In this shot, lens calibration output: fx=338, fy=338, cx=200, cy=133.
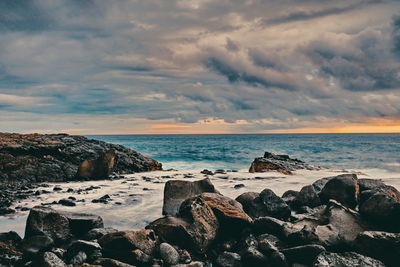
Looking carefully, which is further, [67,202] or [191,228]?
[67,202]

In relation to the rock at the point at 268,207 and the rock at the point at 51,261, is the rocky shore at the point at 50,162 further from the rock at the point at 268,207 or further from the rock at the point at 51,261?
the rock at the point at 268,207

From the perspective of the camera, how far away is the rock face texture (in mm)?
10758

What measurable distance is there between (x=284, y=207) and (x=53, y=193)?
582cm

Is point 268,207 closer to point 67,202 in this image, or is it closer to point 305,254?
point 305,254

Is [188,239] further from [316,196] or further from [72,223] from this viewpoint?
[316,196]

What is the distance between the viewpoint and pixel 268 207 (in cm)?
586

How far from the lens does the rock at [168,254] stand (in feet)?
13.9

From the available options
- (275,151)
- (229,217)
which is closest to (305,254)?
(229,217)

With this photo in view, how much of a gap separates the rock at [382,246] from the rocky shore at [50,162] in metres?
8.05

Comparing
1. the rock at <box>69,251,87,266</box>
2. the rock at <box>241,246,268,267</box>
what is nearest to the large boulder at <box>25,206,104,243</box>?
the rock at <box>69,251,87,266</box>

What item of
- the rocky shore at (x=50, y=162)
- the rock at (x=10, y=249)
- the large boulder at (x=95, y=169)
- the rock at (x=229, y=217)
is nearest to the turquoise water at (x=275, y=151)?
the rocky shore at (x=50, y=162)

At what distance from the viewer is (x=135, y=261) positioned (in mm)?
4141

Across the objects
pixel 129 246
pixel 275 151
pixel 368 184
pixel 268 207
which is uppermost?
pixel 368 184

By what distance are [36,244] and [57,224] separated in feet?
1.47
